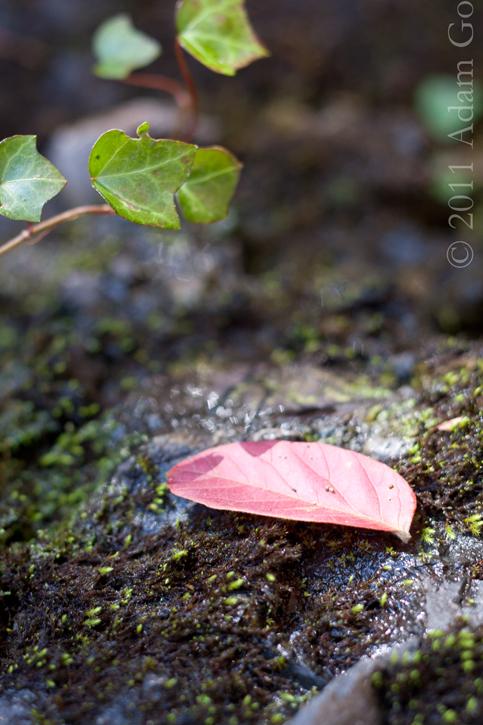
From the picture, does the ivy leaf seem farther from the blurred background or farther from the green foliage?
the green foliage

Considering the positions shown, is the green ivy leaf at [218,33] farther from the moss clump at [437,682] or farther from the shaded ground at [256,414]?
the moss clump at [437,682]

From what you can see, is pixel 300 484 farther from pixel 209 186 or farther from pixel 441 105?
pixel 441 105

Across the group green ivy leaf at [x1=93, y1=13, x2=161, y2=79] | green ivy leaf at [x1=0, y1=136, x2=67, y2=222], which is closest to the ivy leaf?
green ivy leaf at [x1=0, y1=136, x2=67, y2=222]

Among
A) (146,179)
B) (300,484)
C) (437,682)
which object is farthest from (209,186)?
(437,682)

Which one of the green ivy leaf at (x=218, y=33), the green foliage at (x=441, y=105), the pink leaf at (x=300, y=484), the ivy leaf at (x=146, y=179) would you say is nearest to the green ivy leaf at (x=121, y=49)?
the green ivy leaf at (x=218, y=33)

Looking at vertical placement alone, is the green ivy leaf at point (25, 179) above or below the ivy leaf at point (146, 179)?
above
